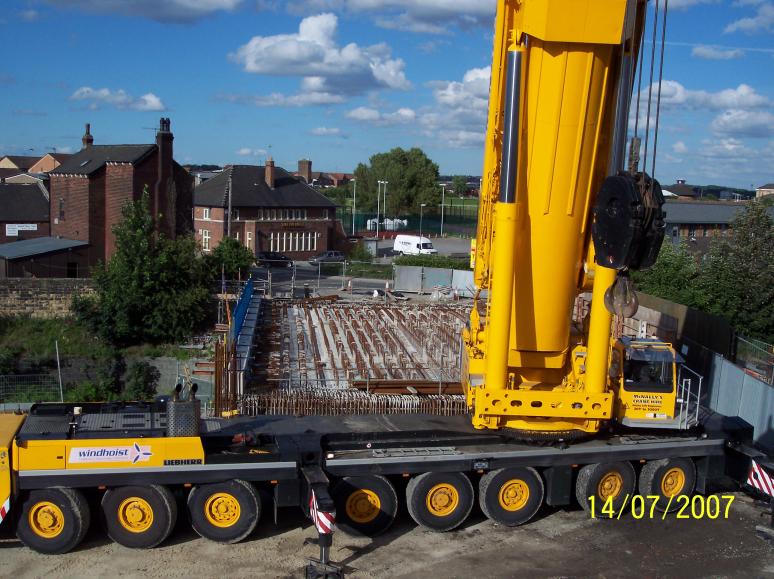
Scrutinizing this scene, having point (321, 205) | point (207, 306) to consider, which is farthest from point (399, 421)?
point (321, 205)

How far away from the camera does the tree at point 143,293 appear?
1286 inches

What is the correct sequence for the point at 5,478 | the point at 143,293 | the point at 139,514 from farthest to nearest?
1. the point at 143,293
2. the point at 139,514
3. the point at 5,478

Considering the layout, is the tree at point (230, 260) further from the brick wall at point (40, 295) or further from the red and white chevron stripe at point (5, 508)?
the red and white chevron stripe at point (5, 508)

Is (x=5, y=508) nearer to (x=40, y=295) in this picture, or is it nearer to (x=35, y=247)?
(x=40, y=295)

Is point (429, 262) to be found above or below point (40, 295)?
above

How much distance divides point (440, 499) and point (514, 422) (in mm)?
1460

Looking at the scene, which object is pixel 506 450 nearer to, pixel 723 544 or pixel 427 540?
pixel 427 540

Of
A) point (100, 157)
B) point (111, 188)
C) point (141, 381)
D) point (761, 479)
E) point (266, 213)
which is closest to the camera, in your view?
point (761, 479)

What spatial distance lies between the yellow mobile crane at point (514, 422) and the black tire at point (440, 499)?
0.9 inches

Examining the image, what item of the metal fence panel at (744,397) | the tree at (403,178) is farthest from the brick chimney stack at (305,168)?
the metal fence panel at (744,397)

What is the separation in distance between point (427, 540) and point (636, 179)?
5441mm

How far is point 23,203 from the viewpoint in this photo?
158 ft

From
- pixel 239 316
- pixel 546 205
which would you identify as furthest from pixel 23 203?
pixel 546 205
